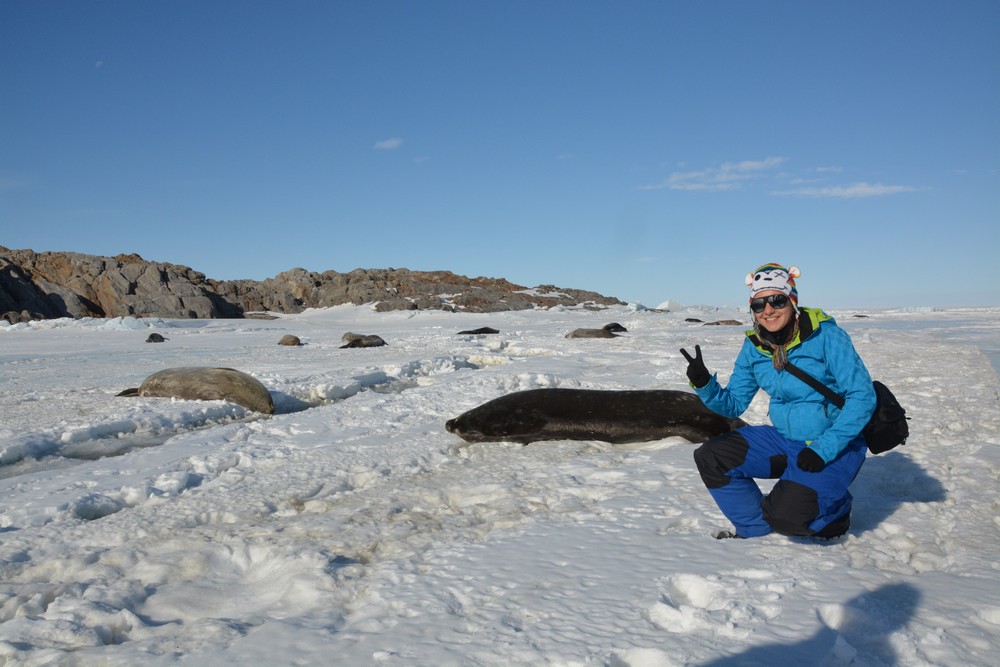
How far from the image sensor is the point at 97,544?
3277mm

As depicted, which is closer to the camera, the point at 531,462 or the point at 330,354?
the point at 531,462

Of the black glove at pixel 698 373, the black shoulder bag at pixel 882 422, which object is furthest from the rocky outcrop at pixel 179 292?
the black shoulder bag at pixel 882 422

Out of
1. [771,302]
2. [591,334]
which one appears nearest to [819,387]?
[771,302]

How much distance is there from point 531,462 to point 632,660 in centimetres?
274

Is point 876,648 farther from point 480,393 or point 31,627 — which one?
point 480,393

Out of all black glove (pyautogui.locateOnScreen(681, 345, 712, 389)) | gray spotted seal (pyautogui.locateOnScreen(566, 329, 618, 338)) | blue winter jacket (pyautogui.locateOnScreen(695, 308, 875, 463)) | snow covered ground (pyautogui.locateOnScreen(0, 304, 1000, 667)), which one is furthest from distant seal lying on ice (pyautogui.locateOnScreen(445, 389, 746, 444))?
gray spotted seal (pyautogui.locateOnScreen(566, 329, 618, 338))

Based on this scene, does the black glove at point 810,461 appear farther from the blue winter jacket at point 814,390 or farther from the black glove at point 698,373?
the black glove at point 698,373

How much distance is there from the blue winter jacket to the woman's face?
0.07 metres

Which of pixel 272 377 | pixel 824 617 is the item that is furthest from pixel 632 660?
pixel 272 377

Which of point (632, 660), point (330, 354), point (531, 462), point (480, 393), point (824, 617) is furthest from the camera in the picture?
point (330, 354)

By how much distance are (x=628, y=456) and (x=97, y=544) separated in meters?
3.26

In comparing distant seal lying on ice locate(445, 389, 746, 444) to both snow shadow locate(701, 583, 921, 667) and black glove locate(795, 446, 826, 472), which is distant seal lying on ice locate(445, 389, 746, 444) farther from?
snow shadow locate(701, 583, 921, 667)

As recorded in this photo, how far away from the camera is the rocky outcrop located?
34.2 metres

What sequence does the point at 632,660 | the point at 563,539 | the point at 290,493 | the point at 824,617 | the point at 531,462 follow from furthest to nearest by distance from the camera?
the point at 531,462 < the point at 290,493 < the point at 563,539 < the point at 824,617 < the point at 632,660
